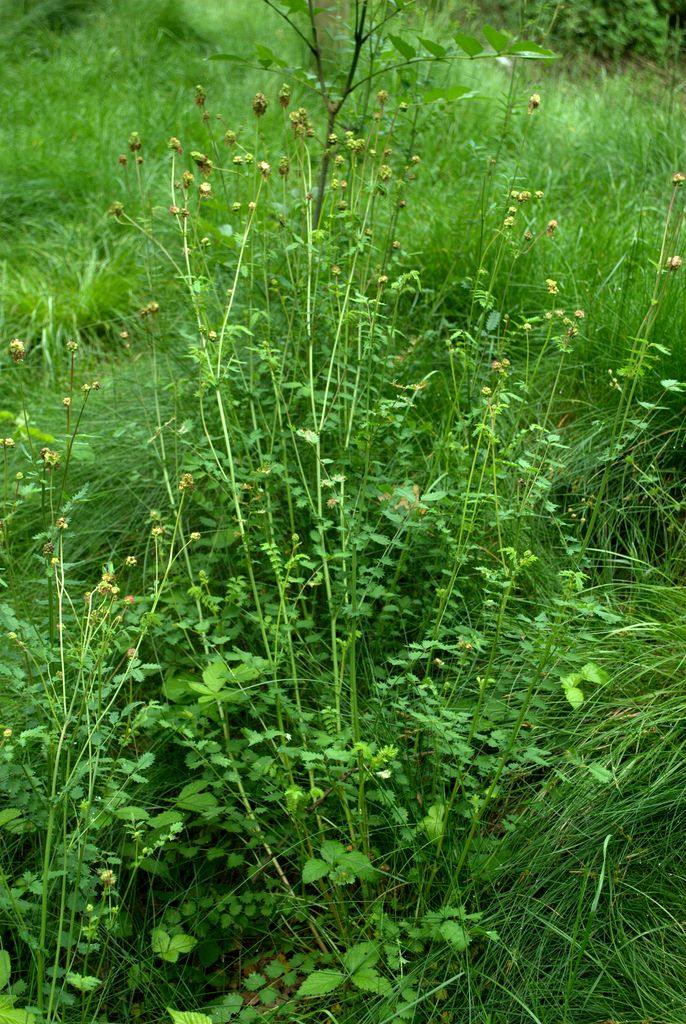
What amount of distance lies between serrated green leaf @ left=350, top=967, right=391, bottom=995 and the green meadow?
0.01 meters

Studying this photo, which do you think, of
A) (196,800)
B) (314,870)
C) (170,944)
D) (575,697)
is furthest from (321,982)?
(575,697)

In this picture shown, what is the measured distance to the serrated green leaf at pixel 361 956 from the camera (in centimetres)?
192

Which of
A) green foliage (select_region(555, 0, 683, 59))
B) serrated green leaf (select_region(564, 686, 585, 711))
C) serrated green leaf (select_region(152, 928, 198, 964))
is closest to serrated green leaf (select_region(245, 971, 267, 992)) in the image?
serrated green leaf (select_region(152, 928, 198, 964))

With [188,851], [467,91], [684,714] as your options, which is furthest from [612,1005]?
[467,91]

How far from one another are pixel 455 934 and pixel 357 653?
0.74m

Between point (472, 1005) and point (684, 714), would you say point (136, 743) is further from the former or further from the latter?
point (684, 714)

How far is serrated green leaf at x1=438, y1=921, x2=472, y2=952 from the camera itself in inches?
73.7

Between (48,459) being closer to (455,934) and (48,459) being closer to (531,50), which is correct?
(455,934)

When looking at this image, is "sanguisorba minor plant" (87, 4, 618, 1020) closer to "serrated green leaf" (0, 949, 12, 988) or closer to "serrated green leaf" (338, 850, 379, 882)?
"serrated green leaf" (338, 850, 379, 882)

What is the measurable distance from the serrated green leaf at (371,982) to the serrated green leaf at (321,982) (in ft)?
0.09

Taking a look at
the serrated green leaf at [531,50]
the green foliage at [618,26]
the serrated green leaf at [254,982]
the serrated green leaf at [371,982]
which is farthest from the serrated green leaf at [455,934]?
the green foliage at [618,26]

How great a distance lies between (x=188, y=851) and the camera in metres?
2.23

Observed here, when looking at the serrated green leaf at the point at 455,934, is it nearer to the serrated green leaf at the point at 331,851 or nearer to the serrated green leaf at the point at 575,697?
the serrated green leaf at the point at 331,851

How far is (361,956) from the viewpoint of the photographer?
6.36 feet
